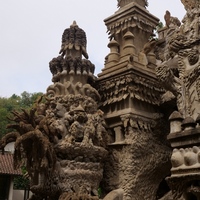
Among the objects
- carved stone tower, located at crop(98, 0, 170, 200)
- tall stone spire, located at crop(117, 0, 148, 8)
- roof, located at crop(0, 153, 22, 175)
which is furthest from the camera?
roof, located at crop(0, 153, 22, 175)

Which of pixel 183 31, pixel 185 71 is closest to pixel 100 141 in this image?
pixel 185 71

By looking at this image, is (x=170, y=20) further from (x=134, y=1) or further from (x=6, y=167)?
(x=6, y=167)

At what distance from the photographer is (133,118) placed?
327 inches

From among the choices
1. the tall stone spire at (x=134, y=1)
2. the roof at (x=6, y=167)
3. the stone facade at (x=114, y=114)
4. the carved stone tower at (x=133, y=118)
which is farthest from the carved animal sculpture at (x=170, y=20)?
the roof at (x=6, y=167)

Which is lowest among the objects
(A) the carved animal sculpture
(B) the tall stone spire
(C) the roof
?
(C) the roof

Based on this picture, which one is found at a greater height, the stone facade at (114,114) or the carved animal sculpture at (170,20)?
the carved animal sculpture at (170,20)

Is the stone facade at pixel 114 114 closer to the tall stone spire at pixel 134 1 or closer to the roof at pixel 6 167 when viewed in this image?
the tall stone spire at pixel 134 1

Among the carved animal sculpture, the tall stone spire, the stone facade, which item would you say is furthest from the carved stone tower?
the carved animal sculpture

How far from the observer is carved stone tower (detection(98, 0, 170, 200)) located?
812cm

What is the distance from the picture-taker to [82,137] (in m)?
7.73

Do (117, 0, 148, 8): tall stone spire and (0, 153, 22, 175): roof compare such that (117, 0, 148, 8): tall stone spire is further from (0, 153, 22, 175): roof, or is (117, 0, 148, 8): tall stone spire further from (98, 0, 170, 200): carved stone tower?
(0, 153, 22, 175): roof

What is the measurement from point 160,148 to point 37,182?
3011mm

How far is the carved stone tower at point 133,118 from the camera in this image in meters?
8.12

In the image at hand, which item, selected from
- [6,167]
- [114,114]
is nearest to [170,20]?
[114,114]
